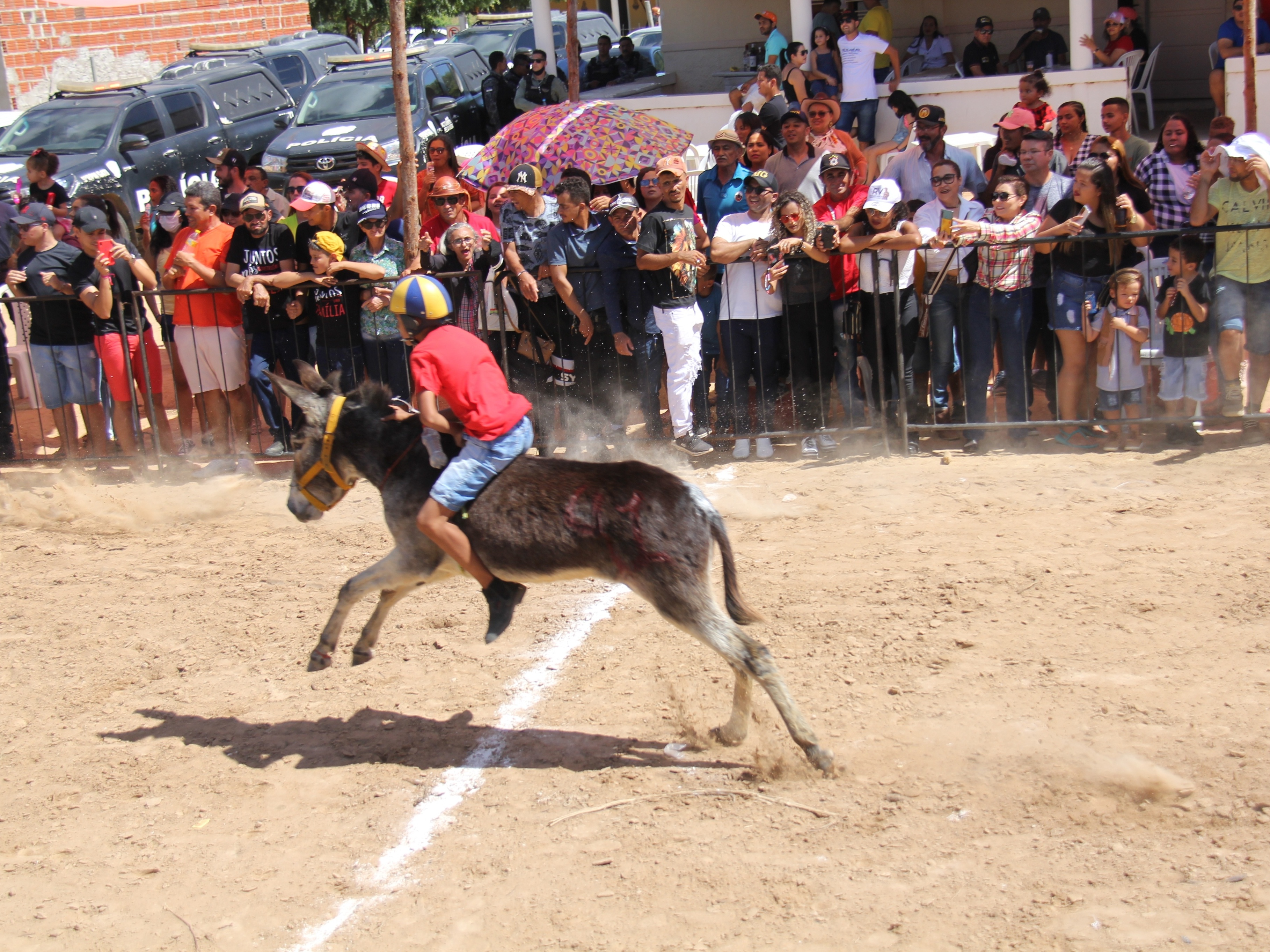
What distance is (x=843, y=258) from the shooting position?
32.5 ft

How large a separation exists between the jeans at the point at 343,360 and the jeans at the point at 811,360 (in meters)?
3.76

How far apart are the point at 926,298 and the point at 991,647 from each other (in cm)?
429

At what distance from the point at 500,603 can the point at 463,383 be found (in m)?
1.13

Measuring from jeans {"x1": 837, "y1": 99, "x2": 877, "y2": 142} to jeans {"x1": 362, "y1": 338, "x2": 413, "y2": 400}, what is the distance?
7657 mm

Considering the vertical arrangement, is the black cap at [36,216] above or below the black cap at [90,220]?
above

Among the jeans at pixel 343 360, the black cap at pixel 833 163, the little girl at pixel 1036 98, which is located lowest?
the jeans at pixel 343 360

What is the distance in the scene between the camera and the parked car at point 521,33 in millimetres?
25828

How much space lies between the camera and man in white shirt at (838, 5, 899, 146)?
15148mm

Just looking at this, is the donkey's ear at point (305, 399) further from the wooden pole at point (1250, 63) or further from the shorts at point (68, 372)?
the wooden pole at point (1250, 63)

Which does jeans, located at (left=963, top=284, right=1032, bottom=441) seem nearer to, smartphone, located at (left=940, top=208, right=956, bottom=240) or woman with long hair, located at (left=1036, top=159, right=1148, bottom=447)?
woman with long hair, located at (left=1036, top=159, right=1148, bottom=447)

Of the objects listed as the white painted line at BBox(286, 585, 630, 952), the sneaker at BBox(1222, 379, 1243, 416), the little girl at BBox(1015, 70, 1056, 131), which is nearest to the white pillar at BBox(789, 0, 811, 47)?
the little girl at BBox(1015, 70, 1056, 131)

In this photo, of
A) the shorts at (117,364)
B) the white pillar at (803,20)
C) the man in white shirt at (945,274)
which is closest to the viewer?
the man in white shirt at (945,274)

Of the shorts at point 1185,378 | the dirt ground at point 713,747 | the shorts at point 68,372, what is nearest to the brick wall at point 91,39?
the shorts at point 68,372

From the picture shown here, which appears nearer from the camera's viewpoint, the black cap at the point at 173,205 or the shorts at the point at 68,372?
the shorts at the point at 68,372
